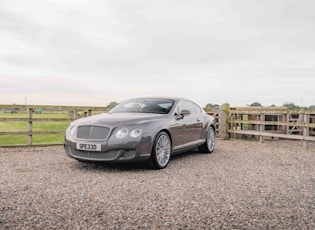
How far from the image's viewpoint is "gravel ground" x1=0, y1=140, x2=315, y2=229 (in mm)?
3783

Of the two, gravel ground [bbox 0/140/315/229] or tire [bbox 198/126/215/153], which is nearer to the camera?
gravel ground [bbox 0/140/315/229]

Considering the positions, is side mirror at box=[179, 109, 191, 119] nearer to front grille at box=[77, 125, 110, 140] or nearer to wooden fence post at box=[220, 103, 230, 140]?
front grille at box=[77, 125, 110, 140]

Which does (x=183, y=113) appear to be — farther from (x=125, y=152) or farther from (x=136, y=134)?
(x=125, y=152)

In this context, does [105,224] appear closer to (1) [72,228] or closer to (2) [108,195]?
(1) [72,228]

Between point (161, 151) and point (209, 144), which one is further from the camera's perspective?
point (209, 144)

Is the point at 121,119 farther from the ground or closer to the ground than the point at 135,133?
farther from the ground

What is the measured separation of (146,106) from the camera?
25.7ft

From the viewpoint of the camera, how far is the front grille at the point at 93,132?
6.53m

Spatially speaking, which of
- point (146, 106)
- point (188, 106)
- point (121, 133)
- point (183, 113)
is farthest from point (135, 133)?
point (188, 106)

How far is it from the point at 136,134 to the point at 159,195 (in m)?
1.81

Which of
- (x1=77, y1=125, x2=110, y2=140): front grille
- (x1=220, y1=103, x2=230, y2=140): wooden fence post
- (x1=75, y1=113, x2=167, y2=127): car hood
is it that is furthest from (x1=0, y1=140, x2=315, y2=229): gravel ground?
(x1=220, y1=103, x2=230, y2=140): wooden fence post

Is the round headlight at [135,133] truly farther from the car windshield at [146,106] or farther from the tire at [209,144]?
the tire at [209,144]

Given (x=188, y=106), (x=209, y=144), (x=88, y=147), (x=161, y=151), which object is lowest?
(x=209, y=144)

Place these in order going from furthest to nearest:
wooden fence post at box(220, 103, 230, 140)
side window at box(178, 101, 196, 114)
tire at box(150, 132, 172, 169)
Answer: wooden fence post at box(220, 103, 230, 140)
side window at box(178, 101, 196, 114)
tire at box(150, 132, 172, 169)
